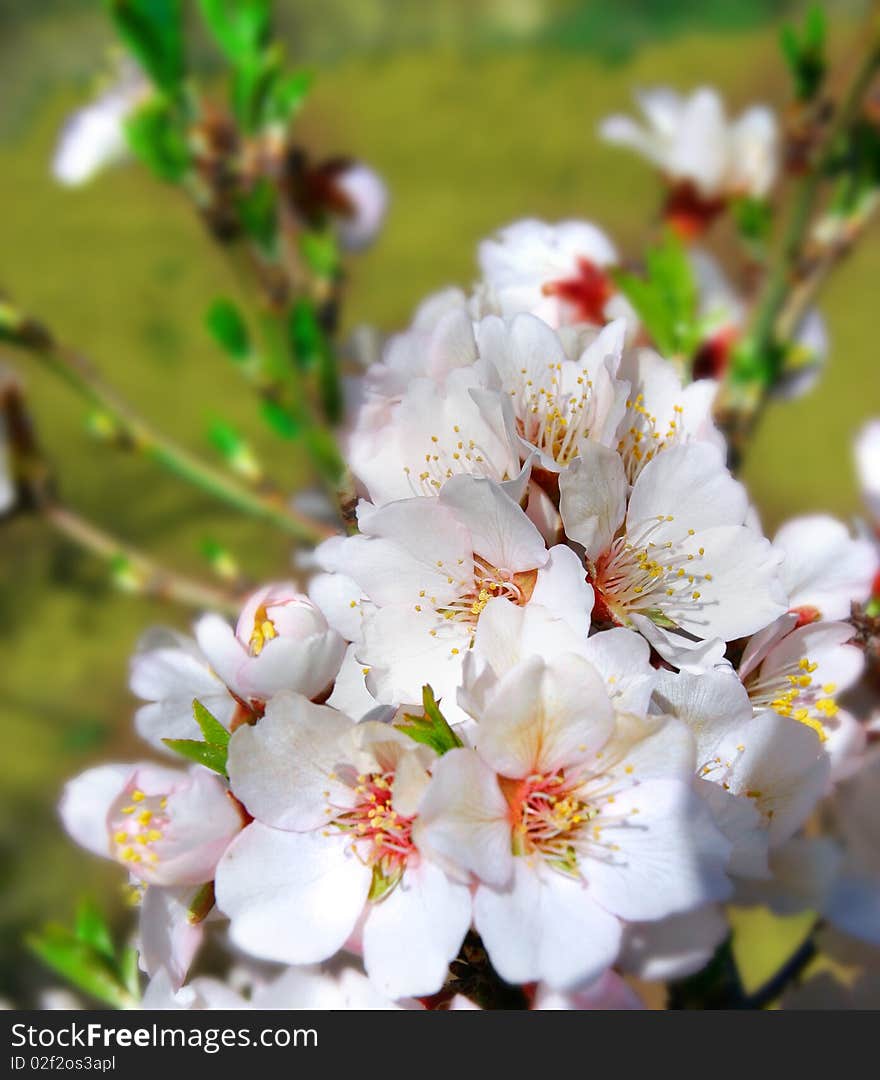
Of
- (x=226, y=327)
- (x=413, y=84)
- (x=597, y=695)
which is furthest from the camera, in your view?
(x=413, y=84)

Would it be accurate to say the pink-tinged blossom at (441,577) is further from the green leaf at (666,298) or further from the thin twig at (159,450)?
the thin twig at (159,450)

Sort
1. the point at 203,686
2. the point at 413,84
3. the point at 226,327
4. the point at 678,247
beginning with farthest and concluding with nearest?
the point at 413,84 → the point at 226,327 → the point at 678,247 → the point at 203,686

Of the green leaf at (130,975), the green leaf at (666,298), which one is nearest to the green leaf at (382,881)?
the green leaf at (130,975)

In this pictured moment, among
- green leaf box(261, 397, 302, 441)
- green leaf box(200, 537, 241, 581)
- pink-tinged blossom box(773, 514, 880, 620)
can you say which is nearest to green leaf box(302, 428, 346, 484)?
green leaf box(261, 397, 302, 441)

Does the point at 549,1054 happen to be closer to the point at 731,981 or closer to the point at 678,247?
the point at 731,981

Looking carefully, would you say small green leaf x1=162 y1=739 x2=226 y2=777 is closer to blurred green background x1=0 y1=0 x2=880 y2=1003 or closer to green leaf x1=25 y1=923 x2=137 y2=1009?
green leaf x1=25 y1=923 x2=137 y2=1009

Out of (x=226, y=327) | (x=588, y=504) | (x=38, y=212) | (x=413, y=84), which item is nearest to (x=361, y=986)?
(x=588, y=504)

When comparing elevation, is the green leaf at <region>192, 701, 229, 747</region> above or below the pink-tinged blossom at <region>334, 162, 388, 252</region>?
below

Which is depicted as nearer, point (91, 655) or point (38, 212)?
point (91, 655)
